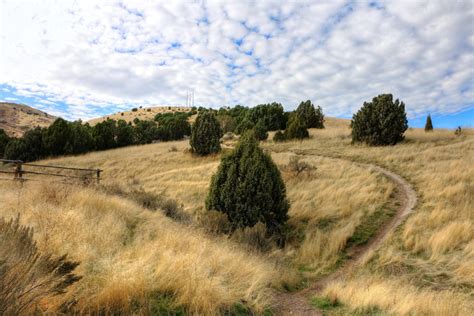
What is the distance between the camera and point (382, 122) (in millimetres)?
23141

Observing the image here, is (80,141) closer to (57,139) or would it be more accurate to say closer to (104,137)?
(57,139)

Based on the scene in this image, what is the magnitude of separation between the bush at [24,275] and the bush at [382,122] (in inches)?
946

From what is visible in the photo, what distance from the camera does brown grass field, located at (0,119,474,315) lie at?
11.8 feet

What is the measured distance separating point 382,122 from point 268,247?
18783mm

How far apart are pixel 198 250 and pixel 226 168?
5.19 m

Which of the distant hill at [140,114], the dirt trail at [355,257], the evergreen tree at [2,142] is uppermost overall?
the distant hill at [140,114]

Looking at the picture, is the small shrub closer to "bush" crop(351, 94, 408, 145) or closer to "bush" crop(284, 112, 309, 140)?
"bush" crop(351, 94, 408, 145)

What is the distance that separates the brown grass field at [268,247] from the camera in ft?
11.8

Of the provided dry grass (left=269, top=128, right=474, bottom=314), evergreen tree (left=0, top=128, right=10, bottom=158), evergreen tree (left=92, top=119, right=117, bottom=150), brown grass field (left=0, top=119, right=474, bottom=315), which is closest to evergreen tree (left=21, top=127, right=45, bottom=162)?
evergreen tree (left=0, top=128, right=10, bottom=158)

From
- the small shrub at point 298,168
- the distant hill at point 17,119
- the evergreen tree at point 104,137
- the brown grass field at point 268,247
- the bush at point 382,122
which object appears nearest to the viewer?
the brown grass field at point 268,247

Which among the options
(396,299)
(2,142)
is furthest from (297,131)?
(2,142)

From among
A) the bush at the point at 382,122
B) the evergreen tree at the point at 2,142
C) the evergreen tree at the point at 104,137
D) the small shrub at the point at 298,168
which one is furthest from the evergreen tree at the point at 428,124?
the evergreen tree at the point at 2,142

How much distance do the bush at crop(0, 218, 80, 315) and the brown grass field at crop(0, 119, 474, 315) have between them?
19 cm

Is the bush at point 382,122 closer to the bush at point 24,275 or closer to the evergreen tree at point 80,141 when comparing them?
the bush at point 24,275
